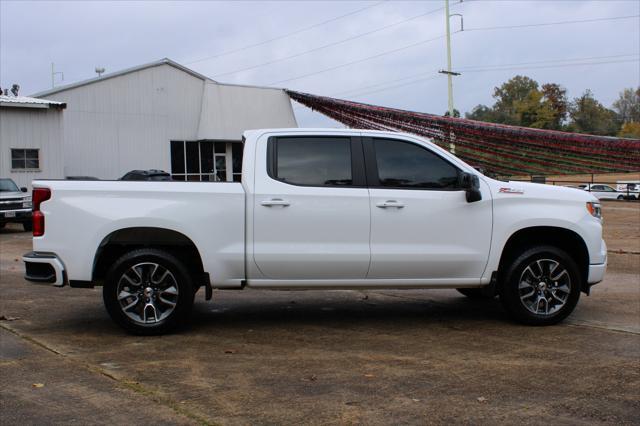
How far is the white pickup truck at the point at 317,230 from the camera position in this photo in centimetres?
665

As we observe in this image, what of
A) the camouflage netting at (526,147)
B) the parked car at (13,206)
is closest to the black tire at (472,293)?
the camouflage netting at (526,147)

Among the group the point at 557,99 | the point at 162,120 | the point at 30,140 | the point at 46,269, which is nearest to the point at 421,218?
the point at 46,269

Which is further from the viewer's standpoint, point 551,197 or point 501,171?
point 501,171

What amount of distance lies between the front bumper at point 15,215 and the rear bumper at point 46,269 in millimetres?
15338

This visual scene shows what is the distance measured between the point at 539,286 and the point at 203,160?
1192 inches

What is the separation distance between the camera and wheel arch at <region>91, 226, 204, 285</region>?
6.71 metres

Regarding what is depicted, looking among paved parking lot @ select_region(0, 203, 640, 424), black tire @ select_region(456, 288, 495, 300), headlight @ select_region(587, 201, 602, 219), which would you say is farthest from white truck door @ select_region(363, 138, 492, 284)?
black tire @ select_region(456, 288, 495, 300)

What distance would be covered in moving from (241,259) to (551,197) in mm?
3122

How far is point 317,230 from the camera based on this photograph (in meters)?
6.75

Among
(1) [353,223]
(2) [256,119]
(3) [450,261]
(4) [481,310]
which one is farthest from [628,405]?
(2) [256,119]

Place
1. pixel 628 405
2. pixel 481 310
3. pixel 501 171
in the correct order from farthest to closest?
pixel 501 171
pixel 481 310
pixel 628 405

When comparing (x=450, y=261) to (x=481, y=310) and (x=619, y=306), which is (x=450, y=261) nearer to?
(x=481, y=310)

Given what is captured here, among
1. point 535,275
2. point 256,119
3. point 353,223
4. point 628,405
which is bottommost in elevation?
point 628,405

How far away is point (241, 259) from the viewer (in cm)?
671
